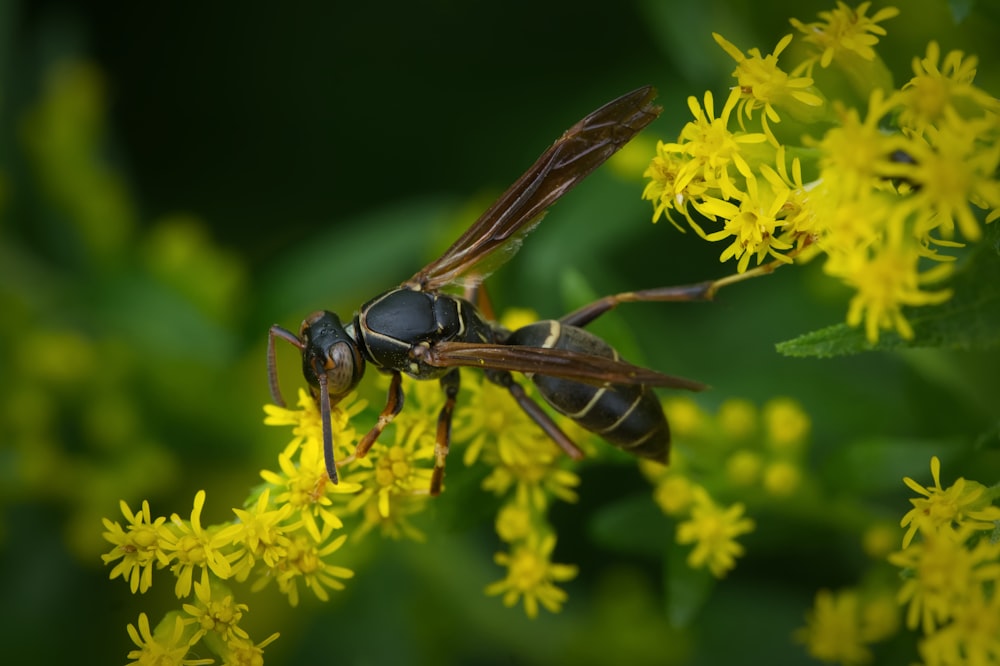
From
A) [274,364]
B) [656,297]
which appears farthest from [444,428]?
[656,297]

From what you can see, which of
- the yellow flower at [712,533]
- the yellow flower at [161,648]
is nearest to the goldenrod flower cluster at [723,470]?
the yellow flower at [712,533]

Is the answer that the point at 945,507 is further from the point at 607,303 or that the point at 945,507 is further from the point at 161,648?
the point at 161,648

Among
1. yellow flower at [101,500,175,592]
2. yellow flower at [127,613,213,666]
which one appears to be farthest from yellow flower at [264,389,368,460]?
yellow flower at [127,613,213,666]

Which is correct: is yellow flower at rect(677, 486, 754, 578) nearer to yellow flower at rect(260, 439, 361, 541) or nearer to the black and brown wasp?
the black and brown wasp

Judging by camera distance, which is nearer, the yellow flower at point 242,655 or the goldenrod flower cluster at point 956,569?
the goldenrod flower cluster at point 956,569

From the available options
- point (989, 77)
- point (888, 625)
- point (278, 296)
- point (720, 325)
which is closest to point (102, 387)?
point (278, 296)

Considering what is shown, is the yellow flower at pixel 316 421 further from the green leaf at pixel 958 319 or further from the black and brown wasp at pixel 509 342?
the green leaf at pixel 958 319

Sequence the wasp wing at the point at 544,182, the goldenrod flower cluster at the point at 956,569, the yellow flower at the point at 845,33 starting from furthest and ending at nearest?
1. the wasp wing at the point at 544,182
2. the yellow flower at the point at 845,33
3. the goldenrod flower cluster at the point at 956,569

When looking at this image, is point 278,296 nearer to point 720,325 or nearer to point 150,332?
point 150,332
